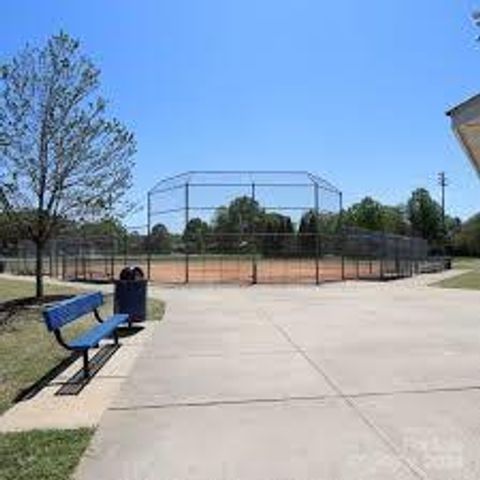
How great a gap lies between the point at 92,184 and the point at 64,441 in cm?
1637

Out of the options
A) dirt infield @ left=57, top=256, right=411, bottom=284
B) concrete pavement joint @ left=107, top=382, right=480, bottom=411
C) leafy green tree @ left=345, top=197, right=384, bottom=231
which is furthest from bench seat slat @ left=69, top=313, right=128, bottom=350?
leafy green tree @ left=345, top=197, right=384, bottom=231

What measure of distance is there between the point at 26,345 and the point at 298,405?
622 centimetres

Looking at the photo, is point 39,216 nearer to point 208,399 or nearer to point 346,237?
point 208,399

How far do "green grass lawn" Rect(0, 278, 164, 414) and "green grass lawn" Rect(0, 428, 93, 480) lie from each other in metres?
1.28

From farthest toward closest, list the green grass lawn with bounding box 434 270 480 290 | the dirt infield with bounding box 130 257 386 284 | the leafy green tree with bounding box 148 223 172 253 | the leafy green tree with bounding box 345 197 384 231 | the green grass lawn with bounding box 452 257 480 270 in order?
1. the leafy green tree with bounding box 345 197 384 231
2. the green grass lawn with bounding box 452 257 480 270
3. the leafy green tree with bounding box 148 223 172 253
4. the dirt infield with bounding box 130 257 386 284
5. the green grass lawn with bounding box 434 270 480 290

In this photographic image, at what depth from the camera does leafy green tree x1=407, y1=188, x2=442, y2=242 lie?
125 meters

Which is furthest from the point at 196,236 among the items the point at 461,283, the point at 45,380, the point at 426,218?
the point at 426,218

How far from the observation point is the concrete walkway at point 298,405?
651 centimetres

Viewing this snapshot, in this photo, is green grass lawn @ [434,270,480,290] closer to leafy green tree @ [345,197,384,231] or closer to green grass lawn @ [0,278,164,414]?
green grass lawn @ [0,278,164,414]

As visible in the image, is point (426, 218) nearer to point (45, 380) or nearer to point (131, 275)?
point (131, 275)

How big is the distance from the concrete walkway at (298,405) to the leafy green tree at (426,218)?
110 meters

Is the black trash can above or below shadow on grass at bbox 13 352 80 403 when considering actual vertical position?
above

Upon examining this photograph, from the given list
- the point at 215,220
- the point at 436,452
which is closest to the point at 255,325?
the point at 436,452

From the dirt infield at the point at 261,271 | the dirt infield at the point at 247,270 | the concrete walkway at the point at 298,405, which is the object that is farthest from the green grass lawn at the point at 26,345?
the dirt infield at the point at 247,270
